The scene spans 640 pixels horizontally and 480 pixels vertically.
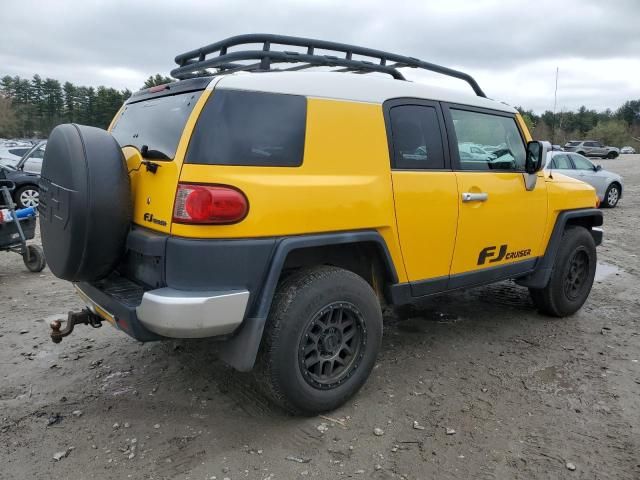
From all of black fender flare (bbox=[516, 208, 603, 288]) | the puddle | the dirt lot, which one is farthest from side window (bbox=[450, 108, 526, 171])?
the puddle

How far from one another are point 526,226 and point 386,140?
5.58 ft

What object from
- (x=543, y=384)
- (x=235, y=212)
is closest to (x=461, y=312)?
(x=543, y=384)

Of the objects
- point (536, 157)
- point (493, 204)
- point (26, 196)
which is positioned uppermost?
point (536, 157)

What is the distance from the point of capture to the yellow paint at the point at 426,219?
307cm

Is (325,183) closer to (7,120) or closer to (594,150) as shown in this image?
(594,150)

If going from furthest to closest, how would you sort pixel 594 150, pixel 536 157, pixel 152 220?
pixel 594 150
pixel 536 157
pixel 152 220

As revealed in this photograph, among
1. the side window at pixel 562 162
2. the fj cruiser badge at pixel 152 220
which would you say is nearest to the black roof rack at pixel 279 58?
the fj cruiser badge at pixel 152 220

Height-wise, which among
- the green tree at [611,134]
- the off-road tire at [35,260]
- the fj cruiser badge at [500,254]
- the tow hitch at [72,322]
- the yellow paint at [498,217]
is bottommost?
the off-road tire at [35,260]

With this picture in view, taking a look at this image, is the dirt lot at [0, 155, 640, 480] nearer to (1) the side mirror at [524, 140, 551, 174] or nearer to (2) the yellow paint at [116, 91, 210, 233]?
(2) the yellow paint at [116, 91, 210, 233]

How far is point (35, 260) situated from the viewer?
6.23 meters

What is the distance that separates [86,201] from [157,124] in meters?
0.63

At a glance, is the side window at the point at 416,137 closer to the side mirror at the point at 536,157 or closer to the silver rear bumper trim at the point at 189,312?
the side mirror at the point at 536,157

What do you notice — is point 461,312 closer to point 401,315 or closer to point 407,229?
point 401,315

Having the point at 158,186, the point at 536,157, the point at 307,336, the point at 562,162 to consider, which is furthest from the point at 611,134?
the point at 158,186
